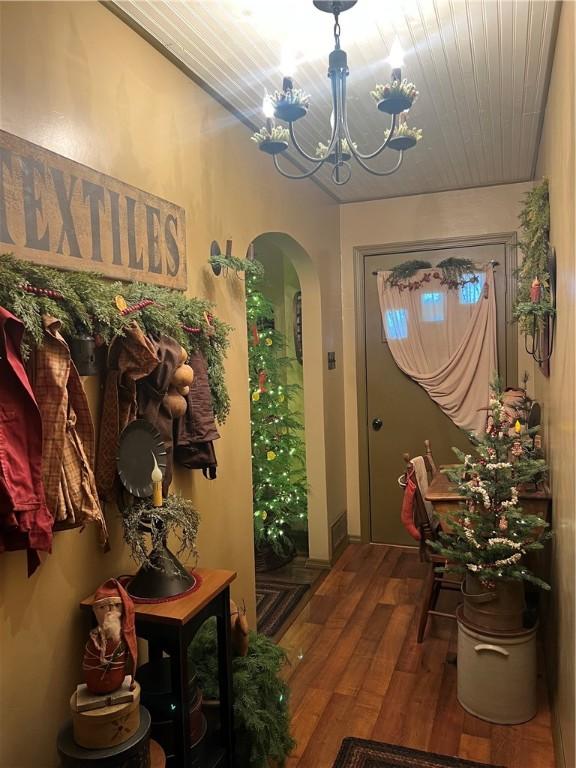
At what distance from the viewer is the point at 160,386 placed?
1874 millimetres

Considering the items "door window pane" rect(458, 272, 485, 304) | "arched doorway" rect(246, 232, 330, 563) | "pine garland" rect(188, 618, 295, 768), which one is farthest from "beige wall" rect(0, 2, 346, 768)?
"door window pane" rect(458, 272, 485, 304)

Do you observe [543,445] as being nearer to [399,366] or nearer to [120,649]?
[399,366]

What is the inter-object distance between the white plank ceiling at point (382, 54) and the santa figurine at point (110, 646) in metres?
1.60

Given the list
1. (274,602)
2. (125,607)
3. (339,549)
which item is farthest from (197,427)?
(339,549)

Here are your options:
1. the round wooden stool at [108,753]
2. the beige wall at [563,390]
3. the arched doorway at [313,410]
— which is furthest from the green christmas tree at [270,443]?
the round wooden stool at [108,753]

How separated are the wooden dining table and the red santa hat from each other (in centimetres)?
147

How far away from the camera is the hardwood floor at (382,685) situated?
232 centimetres

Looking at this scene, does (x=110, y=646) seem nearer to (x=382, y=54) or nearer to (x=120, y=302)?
(x=120, y=302)

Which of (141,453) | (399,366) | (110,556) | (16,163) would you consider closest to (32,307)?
(16,163)

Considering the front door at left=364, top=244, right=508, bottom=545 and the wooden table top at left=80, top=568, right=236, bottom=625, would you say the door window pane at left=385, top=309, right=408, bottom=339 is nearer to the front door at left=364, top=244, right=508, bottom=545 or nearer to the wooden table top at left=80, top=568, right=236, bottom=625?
the front door at left=364, top=244, right=508, bottom=545

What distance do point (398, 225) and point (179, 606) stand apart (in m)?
3.47

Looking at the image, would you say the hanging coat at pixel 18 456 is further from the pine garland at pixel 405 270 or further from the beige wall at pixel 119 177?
the pine garland at pixel 405 270

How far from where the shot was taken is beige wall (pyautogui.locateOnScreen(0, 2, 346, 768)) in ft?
4.98

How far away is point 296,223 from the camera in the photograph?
360 cm
